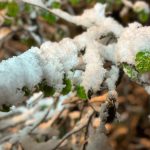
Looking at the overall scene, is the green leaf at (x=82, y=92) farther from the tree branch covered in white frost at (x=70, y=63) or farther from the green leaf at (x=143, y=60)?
the green leaf at (x=143, y=60)

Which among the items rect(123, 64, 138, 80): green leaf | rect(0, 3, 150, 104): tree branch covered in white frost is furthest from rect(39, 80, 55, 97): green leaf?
rect(123, 64, 138, 80): green leaf

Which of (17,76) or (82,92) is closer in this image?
(17,76)

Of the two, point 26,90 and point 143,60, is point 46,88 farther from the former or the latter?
point 143,60

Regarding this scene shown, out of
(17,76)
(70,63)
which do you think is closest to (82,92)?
(70,63)

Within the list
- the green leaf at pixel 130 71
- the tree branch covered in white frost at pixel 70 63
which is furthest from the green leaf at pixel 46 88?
the green leaf at pixel 130 71

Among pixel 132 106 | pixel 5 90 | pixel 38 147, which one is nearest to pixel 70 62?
pixel 5 90

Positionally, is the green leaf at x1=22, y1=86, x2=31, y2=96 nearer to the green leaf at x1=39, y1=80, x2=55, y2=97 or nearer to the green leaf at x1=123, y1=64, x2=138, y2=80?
the green leaf at x1=39, y1=80, x2=55, y2=97
